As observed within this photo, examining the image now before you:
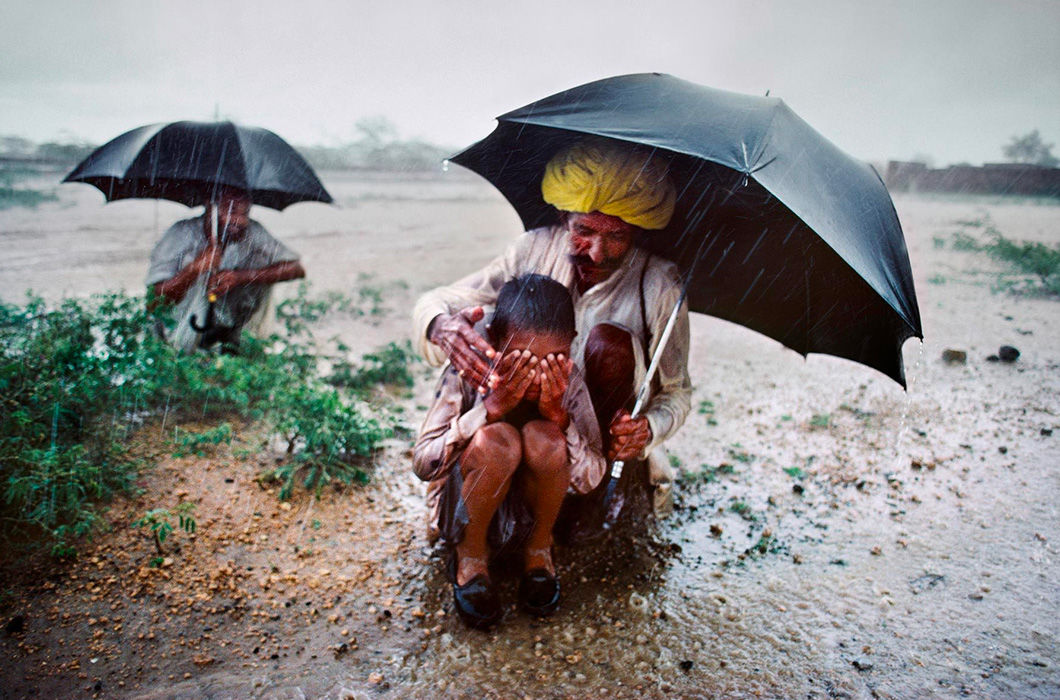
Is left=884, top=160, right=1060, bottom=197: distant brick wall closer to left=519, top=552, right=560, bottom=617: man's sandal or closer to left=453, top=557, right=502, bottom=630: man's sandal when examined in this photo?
left=519, top=552, right=560, bottom=617: man's sandal

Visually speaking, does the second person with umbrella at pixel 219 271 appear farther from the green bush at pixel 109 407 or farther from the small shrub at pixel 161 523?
the small shrub at pixel 161 523

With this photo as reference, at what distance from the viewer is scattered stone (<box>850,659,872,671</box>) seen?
96.4 inches

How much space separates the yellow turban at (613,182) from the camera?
2662 mm

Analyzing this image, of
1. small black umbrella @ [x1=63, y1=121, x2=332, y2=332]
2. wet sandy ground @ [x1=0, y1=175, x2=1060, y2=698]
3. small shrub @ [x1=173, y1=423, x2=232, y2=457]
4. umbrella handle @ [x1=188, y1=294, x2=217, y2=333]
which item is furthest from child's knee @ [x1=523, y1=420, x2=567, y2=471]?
umbrella handle @ [x1=188, y1=294, x2=217, y2=333]

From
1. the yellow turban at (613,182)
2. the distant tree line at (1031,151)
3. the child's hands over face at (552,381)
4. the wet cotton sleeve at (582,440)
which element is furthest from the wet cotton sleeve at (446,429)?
the distant tree line at (1031,151)

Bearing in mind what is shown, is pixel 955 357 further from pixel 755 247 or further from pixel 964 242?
pixel 964 242

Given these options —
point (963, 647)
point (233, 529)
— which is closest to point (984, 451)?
point (963, 647)

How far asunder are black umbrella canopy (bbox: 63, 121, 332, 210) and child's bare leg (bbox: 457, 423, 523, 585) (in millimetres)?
2500

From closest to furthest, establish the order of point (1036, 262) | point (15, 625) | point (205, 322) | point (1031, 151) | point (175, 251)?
1. point (15, 625)
2. point (175, 251)
3. point (205, 322)
4. point (1036, 262)
5. point (1031, 151)

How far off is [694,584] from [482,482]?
3.60 feet

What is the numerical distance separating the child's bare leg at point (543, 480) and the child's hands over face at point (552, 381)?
3.8 inches

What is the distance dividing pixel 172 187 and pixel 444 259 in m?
5.12

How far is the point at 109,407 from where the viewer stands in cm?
337

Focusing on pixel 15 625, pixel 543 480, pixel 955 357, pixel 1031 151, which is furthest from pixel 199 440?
Answer: pixel 1031 151
